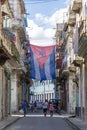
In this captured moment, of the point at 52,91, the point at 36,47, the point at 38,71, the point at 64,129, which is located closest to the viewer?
the point at 64,129

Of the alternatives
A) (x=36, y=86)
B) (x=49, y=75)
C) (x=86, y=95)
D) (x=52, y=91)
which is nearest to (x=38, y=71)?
(x=49, y=75)

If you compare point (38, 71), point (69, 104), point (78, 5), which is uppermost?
point (78, 5)

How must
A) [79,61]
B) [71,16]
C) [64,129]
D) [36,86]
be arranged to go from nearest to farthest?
[64,129] < [79,61] < [71,16] < [36,86]

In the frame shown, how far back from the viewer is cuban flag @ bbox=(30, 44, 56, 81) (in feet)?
148

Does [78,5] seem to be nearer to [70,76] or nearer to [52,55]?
[52,55]

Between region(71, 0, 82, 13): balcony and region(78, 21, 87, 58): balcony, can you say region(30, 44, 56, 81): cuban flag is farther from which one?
region(78, 21, 87, 58): balcony

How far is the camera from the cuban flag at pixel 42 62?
4525 cm

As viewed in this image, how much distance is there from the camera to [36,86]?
130000 millimetres

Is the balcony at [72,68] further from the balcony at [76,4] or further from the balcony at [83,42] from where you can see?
the balcony at [83,42]

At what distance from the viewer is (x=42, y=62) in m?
46.3

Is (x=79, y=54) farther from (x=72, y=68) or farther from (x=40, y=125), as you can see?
(x=72, y=68)

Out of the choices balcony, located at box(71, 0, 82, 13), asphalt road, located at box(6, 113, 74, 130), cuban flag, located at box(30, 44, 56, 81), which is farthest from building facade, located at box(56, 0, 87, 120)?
asphalt road, located at box(6, 113, 74, 130)

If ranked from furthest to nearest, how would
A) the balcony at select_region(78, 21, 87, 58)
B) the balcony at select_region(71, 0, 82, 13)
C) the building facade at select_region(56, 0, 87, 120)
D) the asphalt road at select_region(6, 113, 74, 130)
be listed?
1. the balcony at select_region(71, 0, 82, 13)
2. the building facade at select_region(56, 0, 87, 120)
3. the balcony at select_region(78, 21, 87, 58)
4. the asphalt road at select_region(6, 113, 74, 130)

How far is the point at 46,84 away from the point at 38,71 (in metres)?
68.7
